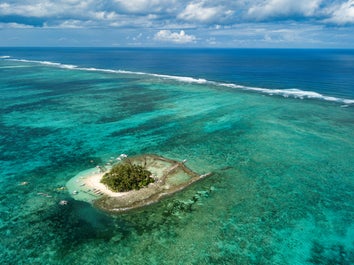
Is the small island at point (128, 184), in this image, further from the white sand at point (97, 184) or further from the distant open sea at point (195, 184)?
the distant open sea at point (195, 184)

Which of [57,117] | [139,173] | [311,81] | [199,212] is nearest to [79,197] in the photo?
[139,173]

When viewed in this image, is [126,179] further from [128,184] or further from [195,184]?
[195,184]

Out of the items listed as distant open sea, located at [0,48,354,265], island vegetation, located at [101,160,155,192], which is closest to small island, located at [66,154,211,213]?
island vegetation, located at [101,160,155,192]

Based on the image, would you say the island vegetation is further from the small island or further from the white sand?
the white sand

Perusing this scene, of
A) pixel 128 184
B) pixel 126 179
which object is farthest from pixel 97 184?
pixel 128 184

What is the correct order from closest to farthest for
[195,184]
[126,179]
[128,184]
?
[128,184] < [126,179] < [195,184]

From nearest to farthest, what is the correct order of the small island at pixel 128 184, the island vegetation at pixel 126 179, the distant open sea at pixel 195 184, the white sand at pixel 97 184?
the distant open sea at pixel 195 184 < the small island at pixel 128 184 < the white sand at pixel 97 184 < the island vegetation at pixel 126 179

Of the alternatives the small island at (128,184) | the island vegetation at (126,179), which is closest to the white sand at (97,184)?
the small island at (128,184)
